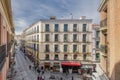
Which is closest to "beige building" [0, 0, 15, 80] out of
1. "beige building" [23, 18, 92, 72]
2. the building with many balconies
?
"beige building" [23, 18, 92, 72]

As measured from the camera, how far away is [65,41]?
49500 mm

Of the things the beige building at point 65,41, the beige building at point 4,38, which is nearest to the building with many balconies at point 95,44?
the beige building at point 65,41

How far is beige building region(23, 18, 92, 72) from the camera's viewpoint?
49000 mm

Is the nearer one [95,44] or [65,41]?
[95,44]

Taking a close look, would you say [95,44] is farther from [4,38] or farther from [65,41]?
[4,38]

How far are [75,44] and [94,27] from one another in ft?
20.2

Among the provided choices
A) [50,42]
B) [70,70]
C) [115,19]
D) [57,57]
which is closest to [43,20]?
[50,42]

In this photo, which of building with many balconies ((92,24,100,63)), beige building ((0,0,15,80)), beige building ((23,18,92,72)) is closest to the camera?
beige building ((0,0,15,80))

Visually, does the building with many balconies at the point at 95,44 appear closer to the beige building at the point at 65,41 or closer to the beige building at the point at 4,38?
the beige building at the point at 65,41

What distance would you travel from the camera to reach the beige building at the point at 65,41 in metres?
49.0

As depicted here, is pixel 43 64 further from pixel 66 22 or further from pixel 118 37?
pixel 118 37

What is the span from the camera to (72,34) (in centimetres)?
4925

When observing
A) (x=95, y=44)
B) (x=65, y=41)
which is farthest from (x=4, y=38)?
(x=95, y=44)

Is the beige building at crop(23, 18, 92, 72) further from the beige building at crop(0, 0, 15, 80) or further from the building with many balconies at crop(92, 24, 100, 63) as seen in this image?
the beige building at crop(0, 0, 15, 80)
